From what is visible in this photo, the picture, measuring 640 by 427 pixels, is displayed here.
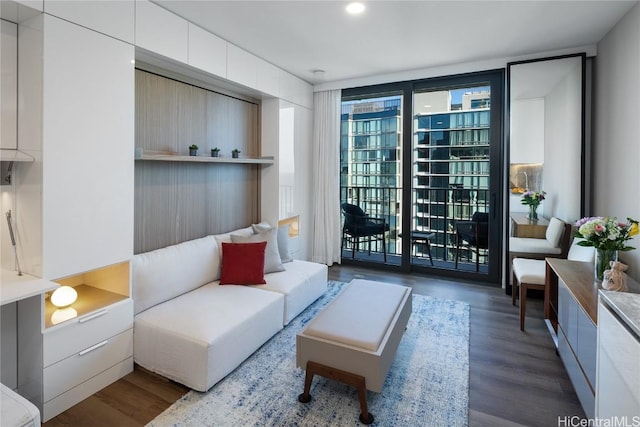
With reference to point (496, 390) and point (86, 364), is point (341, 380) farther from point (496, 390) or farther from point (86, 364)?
point (86, 364)

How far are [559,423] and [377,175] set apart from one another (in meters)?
3.64

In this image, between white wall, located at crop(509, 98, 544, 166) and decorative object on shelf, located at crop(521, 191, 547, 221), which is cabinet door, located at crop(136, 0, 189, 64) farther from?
decorative object on shelf, located at crop(521, 191, 547, 221)

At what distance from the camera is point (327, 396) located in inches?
82.4

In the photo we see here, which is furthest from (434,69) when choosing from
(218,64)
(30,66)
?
(30,66)

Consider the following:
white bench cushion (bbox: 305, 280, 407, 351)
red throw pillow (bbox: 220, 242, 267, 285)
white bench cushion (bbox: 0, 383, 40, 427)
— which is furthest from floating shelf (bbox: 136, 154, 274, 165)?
white bench cushion (bbox: 305, 280, 407, 351)

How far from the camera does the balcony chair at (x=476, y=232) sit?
4389 mm

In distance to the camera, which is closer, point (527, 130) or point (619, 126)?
point (619, 126)

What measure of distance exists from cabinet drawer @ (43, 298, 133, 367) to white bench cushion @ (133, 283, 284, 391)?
127 mm

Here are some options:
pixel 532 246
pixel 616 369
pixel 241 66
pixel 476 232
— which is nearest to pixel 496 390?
pixel 616 369

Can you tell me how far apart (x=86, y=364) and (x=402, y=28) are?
3.50 metres

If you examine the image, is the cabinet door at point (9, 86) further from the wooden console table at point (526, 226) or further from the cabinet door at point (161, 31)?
the wooden console table at point (526, 226)

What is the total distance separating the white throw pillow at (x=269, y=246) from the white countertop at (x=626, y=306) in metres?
2.57

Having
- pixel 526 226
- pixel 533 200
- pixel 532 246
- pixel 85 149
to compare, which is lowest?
pixel 532 246

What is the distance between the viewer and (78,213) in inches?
81.0
